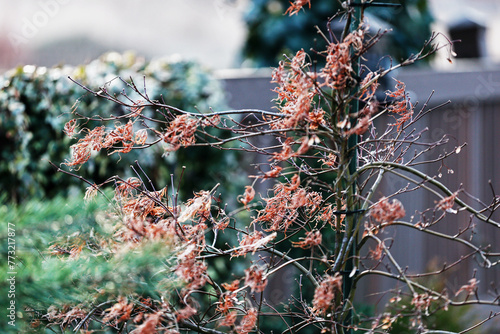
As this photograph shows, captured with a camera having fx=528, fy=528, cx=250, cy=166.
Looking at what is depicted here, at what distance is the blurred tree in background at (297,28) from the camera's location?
808 cm

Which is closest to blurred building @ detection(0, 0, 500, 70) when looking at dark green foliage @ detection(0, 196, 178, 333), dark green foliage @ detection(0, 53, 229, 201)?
dark green foliage @ detection(0, 53, 229, 201)

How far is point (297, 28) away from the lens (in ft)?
26.7

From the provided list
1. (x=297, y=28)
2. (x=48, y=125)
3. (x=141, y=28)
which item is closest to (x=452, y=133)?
(x=48, y=125)

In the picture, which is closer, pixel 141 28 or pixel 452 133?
pixel 452 133

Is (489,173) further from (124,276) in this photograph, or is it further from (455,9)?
(455,9)

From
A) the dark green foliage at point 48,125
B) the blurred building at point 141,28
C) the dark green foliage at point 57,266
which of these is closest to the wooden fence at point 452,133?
the blurred building at point 141,28

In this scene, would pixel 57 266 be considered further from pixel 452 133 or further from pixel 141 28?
pixel 141 28

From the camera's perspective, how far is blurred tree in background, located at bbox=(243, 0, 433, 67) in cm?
808

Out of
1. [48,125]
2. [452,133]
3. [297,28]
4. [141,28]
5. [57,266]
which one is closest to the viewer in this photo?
[57,266]

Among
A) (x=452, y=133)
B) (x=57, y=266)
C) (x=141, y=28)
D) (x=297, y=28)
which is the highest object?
(x=297, y=28)

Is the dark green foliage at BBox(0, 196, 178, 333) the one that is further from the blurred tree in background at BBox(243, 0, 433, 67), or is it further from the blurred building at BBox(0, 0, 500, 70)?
the blurred tree in background at BBox(243, 0, 433, 67)

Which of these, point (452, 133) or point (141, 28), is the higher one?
point (141, 28)

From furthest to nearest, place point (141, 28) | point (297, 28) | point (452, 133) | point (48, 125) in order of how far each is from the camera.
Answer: point (297, 28)
point (141, 28)
point (452, 133)
point (48, 125)

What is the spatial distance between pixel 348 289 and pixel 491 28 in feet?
27.3
